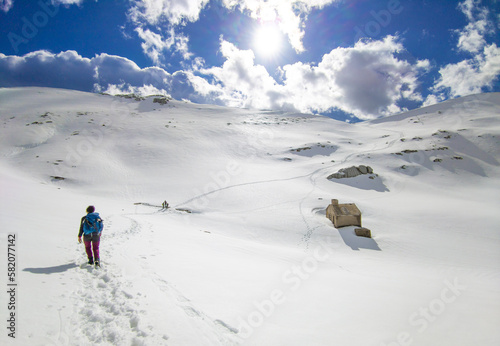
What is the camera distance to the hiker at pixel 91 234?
24.3 feet

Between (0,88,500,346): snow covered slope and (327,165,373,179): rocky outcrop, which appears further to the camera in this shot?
(327,165,373,179): rocky outcrop

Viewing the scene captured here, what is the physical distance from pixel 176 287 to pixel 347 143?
6411 cm

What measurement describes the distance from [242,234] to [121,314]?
15.7m

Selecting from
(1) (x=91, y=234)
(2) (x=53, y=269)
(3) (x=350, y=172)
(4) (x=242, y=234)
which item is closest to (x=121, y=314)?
(2) (x=53, y=269)

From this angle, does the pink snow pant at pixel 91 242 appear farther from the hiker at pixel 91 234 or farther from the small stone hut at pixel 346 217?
the small stone hut at pixel 346 217

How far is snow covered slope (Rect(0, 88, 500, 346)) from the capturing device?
509 centimetres

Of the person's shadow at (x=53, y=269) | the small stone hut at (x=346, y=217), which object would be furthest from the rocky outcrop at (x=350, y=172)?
the person's shadow at (x=53, y=269)

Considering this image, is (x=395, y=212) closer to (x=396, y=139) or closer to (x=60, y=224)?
(x=60, y=224)

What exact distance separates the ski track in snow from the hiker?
36 cm

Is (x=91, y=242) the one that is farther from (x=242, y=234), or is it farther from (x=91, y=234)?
(x=242, y=234)

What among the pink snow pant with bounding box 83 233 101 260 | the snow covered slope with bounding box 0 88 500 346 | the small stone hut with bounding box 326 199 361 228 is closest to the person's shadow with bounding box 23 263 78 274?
the snow covered slope with bounding box 0 88 500 346

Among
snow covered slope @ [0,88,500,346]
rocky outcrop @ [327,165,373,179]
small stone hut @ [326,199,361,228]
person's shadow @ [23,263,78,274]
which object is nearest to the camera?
snow covered slope @ [0,88,500,346]

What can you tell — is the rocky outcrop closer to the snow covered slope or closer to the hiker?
the snow covered slope

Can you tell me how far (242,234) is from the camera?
20.2m
